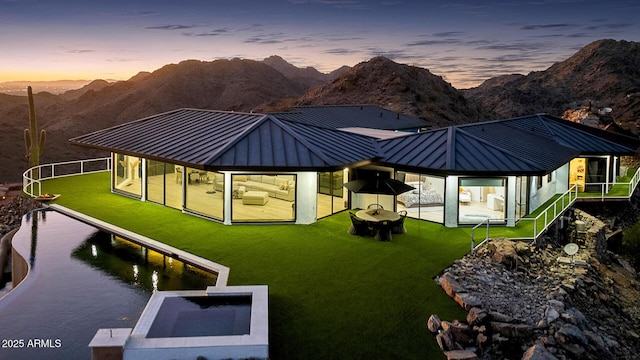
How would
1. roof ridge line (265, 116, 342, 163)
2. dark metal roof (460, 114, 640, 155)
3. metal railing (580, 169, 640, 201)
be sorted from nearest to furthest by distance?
roof ridge line (265, 116, 342, 163) < metal railing (580, 169, 640, 201) < dark metal roof (460, 114, 640, 155)

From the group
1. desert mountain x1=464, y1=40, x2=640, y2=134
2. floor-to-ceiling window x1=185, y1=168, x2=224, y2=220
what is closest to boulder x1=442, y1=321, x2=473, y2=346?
floor-to-ceiling window x1=185, y1=168, x2=224, y2=220

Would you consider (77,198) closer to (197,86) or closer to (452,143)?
(452,143)

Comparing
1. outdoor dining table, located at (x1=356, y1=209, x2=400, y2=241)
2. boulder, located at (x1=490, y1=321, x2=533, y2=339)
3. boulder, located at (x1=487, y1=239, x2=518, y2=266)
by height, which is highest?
outdoor dining table, located at (x1=356, y1=209, x2=400, y2=241)

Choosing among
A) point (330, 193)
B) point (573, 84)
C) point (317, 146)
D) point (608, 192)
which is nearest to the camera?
point (317, 146)

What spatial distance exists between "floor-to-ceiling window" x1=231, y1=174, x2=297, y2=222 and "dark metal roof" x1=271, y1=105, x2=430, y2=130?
11.2m

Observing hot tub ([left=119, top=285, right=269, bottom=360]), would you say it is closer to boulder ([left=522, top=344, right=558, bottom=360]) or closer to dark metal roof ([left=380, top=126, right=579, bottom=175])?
boulder ([left=522, top=344, right=558, bottom=360])

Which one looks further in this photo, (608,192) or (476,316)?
(608,192)

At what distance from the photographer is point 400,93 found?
3297 inches

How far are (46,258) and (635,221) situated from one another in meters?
29.8

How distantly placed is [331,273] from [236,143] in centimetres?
810

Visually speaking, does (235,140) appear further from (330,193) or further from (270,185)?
(330,193)

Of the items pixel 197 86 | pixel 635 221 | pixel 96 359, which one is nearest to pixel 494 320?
pixel 96 359

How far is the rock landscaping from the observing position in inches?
422

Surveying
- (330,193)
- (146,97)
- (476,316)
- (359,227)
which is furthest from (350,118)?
(146,97)
